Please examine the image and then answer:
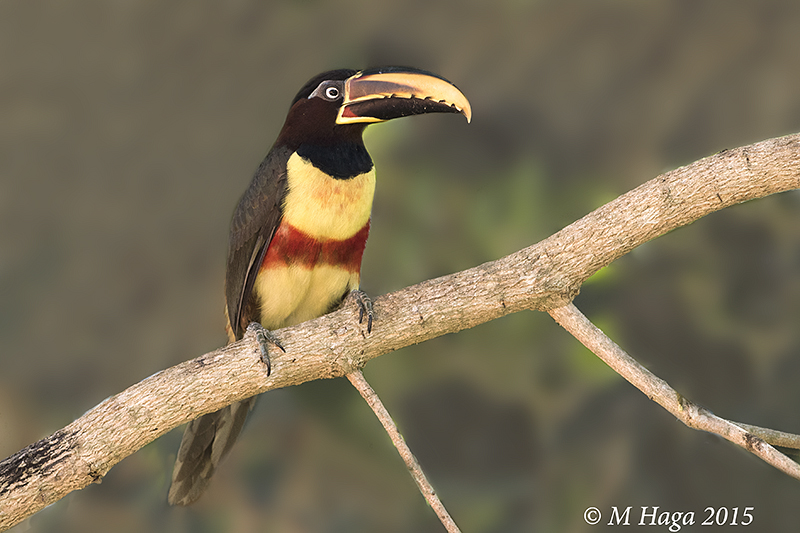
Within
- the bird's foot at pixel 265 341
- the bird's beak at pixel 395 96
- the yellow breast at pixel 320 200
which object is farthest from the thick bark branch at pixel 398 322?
the bird's beak at pixel 395 96

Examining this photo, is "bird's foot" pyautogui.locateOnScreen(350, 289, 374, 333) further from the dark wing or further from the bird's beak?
the bird's beak

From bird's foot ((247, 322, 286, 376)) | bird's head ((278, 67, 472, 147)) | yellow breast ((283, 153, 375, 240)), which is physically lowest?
bird's foot ((247, 322, 286, 376))

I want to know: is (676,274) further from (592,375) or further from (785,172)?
(785,172)

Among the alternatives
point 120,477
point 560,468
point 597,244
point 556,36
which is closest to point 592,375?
point 560,468

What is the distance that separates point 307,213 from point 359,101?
16.6 inches

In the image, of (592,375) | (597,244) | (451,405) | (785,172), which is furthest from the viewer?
(451,405)

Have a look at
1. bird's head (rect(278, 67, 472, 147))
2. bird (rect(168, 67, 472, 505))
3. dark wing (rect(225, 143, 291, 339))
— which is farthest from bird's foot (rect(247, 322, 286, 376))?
bird's head (rect(278, 67, 472, 147))

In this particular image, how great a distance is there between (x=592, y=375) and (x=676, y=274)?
2.23 ft

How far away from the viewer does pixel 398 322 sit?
2.09 metres

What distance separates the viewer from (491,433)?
3.42 meters

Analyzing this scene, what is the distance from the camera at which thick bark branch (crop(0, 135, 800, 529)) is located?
1878 millimetres

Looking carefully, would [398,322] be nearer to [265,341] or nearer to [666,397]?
[265,341]

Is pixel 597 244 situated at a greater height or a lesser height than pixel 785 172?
lesser

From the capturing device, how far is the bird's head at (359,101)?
2191 mm
